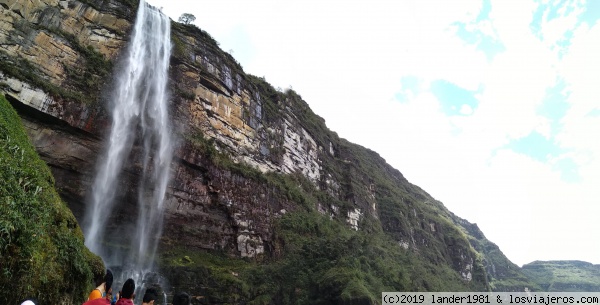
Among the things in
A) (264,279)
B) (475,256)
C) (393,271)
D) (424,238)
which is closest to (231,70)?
(264,279)

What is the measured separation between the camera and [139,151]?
20469 millimetres

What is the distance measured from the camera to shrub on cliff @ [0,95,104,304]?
6805mm

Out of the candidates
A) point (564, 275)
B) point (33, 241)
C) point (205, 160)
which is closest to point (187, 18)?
point (205, 160)

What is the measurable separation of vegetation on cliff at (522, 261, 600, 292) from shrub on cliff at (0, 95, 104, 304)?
9959cm

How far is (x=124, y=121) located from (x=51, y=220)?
12.4 m

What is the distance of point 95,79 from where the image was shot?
793 inches

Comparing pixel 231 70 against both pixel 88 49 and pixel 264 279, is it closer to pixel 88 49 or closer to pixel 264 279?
pixel 88 49

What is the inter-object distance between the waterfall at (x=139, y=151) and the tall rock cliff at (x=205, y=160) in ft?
1.47

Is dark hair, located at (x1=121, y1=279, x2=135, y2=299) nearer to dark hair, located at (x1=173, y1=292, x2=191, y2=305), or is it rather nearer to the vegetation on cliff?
dark hair, located at (x1=173, y1=292, x2=191, y2=305)

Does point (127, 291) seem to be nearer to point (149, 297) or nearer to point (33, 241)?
point (149, 297)

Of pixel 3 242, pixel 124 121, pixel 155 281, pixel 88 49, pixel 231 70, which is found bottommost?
pixel 155 281

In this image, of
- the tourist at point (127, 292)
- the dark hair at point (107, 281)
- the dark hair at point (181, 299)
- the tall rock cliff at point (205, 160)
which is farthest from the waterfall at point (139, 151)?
the dark hair at point (181, 299)

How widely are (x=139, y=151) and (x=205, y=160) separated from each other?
3.96 meters

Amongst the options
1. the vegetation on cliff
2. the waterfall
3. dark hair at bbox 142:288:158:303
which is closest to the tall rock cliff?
the waterfall
